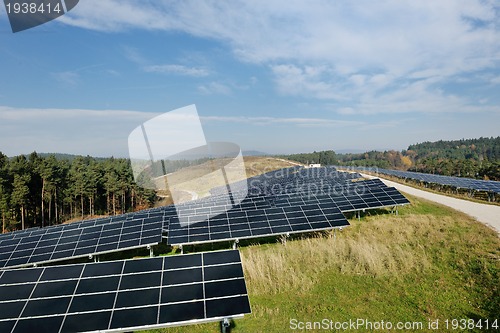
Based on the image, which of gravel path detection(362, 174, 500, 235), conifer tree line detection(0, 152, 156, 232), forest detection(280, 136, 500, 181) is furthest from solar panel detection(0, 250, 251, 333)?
forest detection(280, 136, 500, 181)

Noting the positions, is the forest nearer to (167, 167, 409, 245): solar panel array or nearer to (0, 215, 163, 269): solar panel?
(167, 167, 409, 245): solar panel array

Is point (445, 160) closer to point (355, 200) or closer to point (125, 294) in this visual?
point (355, 200)

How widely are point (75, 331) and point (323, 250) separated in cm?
1268

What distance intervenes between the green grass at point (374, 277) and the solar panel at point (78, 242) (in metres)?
6.56

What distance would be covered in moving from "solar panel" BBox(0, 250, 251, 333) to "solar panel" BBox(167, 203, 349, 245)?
7213 millimetres

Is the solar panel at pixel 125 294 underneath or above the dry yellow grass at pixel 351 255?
above

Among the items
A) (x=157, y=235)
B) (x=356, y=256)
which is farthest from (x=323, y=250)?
(x=157, y=235)

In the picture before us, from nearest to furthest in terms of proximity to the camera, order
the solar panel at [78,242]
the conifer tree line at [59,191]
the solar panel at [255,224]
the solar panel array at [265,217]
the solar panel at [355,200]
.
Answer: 1. the solar panel at [78,242]
2. the solar panel at [255,224]
3. the solar panel array at [265,217]
4. the solar panel at [355,200]
5. the conifer tree line at [59,191]

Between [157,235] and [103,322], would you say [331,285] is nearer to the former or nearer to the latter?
[103,322]

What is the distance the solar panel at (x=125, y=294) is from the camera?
797 cm

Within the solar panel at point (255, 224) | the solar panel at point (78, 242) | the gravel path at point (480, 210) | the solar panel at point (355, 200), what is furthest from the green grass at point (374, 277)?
the solar panel at point (78, 242)

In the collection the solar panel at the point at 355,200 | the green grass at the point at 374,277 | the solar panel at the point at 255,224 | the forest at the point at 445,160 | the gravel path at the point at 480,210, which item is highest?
the forest at the point at 445,160

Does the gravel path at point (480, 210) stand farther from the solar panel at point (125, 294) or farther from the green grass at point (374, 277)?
the solar panel at point (125, 294)

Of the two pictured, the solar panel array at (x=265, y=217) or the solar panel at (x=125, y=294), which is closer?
the solar panel at (x=125, y=294)
